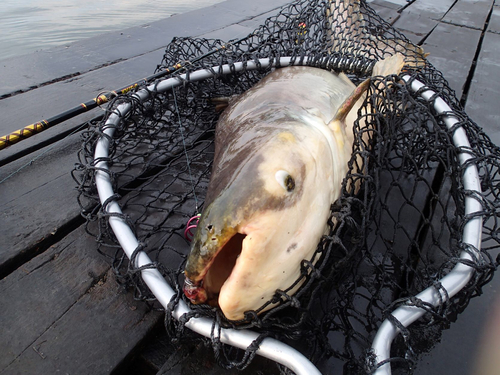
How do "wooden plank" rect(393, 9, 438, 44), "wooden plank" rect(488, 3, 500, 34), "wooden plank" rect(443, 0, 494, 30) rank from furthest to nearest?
"wooden plank" rect(443, 0, 494, 30) < "wooden plank" rect(488, 3, 500, 34) < "wooden plank" rect(393, 9, 438, 44)

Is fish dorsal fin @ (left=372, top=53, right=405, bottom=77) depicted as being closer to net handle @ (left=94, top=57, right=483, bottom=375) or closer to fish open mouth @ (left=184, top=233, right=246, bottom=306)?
net handle @ (left=94, top=57, right=483, bottom=375)

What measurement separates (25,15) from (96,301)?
9.97 metres

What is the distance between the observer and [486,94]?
3.40 metres

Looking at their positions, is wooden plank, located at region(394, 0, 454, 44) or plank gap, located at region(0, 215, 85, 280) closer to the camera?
plank gap, located at region(0, 215, 85, 280)

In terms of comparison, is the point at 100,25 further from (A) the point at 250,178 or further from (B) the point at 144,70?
(A) the point at 250,178

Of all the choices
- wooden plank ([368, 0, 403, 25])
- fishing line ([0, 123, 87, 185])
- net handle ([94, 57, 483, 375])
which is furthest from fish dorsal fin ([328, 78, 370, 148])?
wooden plank ([368, 0, 403, 25])

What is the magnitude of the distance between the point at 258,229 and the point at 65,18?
966 cm

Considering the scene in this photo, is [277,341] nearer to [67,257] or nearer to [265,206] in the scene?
[265,206]

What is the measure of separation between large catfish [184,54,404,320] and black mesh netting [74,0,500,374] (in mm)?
78

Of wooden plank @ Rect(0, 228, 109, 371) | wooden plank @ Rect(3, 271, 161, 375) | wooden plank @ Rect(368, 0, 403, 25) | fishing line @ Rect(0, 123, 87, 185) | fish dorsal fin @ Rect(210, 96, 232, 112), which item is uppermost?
wooden plank @ Rect(368, 0, 403, 25)

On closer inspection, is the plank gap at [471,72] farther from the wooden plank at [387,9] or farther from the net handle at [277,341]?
the net handle at [277,341]

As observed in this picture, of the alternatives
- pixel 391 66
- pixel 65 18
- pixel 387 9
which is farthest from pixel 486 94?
pixel 65 18

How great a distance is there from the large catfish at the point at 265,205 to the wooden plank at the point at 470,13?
17.9 ft

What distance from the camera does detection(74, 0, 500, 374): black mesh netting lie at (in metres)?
1.31
